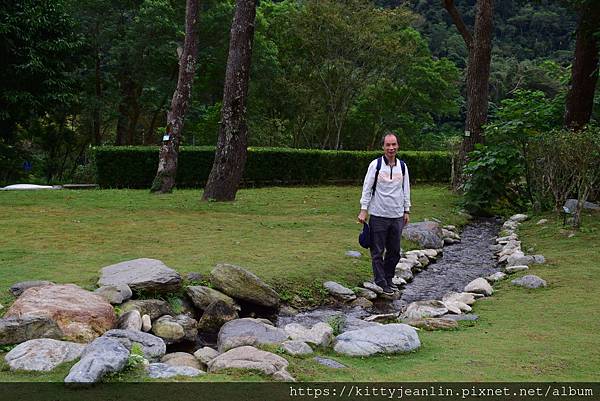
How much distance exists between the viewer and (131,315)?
16.9ft

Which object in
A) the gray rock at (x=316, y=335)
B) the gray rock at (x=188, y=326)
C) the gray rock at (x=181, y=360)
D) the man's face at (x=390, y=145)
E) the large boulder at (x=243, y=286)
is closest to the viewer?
the gray rock at (x=181, y=360)

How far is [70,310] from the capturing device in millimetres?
4715

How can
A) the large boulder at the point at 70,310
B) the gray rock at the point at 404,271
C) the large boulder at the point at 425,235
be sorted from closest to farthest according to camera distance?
1. the large boulder at the point at 70,310
2. the gray rock at the point at 404,271
3. the large boulder at the point at 425,235

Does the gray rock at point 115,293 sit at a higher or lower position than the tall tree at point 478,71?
lower

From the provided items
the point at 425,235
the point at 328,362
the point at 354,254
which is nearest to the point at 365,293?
the point at 354,254

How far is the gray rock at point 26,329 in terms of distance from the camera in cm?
427

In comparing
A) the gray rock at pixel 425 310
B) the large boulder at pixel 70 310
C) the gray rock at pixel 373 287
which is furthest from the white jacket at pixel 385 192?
the large boulder at pixel 70 310

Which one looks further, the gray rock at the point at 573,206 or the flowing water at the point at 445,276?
the gray rock at the point at 573,206

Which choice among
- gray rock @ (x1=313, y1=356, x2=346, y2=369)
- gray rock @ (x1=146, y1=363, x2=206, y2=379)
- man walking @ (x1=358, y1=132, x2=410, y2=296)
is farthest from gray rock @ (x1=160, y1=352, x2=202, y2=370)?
man walking @ (x1=358, y1=132, x2=410, y2=296)

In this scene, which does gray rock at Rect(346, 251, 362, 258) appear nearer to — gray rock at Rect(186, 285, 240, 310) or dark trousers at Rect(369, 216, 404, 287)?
dark trousers at Rect(369, 216, 404, 287)

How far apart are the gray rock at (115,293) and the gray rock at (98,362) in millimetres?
1818

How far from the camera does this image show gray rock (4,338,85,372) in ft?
12.0

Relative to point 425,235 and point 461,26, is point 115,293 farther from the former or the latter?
point 461,26

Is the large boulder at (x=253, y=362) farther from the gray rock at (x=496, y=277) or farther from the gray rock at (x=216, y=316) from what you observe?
the gray rock at (x=496, y=277)
